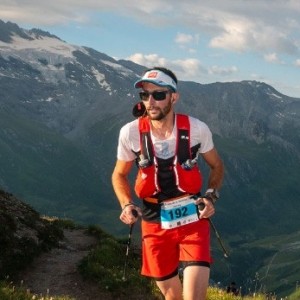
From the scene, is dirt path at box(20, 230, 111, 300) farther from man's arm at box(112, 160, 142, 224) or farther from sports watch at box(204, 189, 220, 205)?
sports watch at box(204, 189, 220, 205)

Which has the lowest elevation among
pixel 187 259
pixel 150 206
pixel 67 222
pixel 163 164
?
pixel 67 222

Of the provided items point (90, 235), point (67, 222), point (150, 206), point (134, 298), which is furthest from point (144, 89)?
point (67, 222)

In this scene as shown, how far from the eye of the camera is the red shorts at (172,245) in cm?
838

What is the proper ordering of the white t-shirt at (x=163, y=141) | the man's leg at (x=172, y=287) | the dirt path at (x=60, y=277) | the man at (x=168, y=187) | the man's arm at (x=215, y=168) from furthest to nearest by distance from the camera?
the dirt path at (x=60, y=277) < the man's arm at (x=215, y=168) < the man's leg at (x=172, y=287) < the white t-shirt at (x=163, y=141) < the man at (x=168, y=187)

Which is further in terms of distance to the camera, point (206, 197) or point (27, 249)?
point (27, 249)

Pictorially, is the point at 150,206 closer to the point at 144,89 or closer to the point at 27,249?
the point at 144,89

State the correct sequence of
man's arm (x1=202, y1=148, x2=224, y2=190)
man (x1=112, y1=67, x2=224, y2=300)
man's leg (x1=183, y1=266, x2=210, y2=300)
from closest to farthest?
man's leg (x1=183, y1=266, x2=210, y2=300), man (x1=112, y1=67, x2=224, y2=300), man's arm (x1=202, y1=148, x2=224, y2=190)

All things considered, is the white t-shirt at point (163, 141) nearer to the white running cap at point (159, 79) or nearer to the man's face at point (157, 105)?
the man's face at point (157, 105)

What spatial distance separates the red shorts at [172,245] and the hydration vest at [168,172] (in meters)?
0.59

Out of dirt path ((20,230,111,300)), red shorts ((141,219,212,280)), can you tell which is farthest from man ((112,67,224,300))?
dirt path ((20,230,111,300))

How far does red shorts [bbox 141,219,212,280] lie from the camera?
8383 mm

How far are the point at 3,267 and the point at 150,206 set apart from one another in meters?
8.11

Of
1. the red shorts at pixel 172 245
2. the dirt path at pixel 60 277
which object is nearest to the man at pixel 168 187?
the red shorts at pixel 172 245

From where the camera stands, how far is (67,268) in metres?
17.2
